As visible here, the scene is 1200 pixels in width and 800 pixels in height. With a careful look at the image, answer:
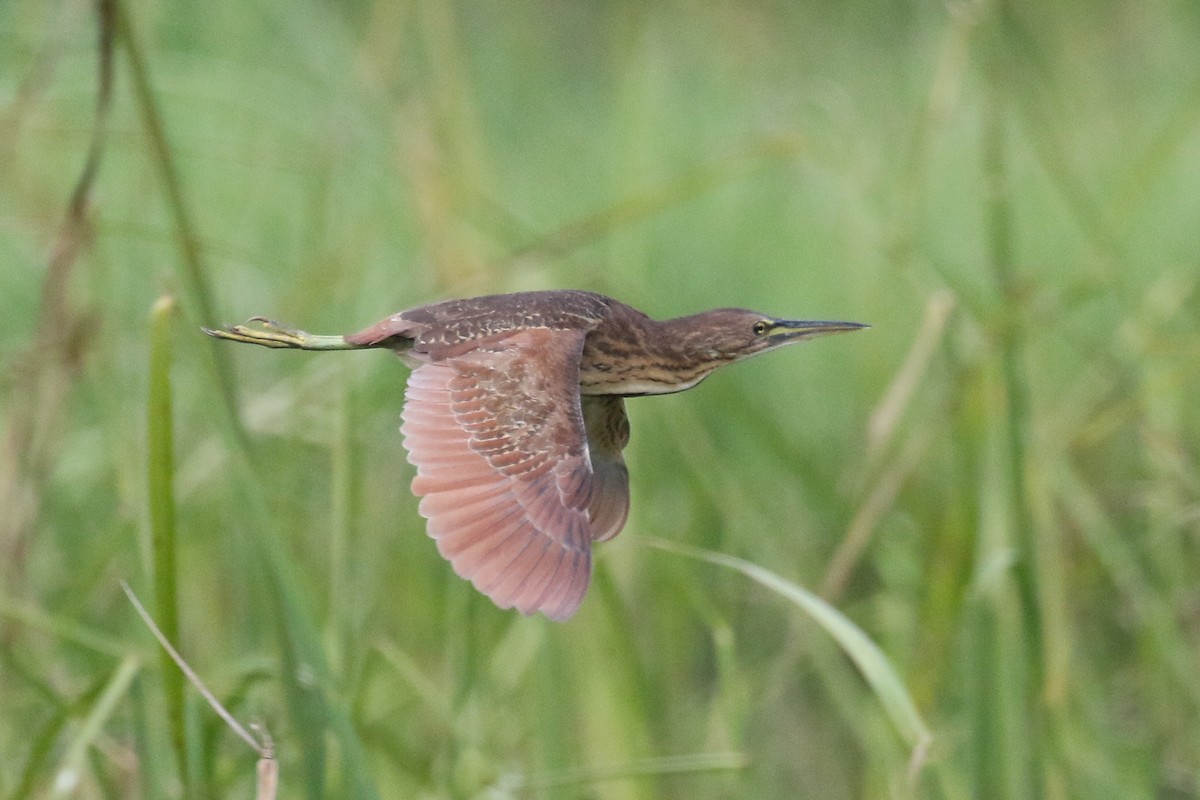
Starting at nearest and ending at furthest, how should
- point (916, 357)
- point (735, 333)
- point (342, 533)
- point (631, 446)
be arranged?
point (342, 533) → point (735, 333) → point (916, 357) → point (631, 446)

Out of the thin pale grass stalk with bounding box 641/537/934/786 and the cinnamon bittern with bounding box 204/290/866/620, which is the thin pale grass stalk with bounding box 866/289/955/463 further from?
the thin pale grass stalk with bounding box 641/537/934/786

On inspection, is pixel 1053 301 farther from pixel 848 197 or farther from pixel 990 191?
pixel 990 191

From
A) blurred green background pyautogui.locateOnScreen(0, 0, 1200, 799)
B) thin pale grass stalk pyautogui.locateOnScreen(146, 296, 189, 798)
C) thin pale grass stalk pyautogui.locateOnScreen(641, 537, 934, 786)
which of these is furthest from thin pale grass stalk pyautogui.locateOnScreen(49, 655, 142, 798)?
thin pale grass stalk pyautogui.locateOnScreen(641, 537, 934, 786)

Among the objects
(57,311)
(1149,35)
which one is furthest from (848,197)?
(1149,35)

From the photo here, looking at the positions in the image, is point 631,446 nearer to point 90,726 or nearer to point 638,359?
point 638,359

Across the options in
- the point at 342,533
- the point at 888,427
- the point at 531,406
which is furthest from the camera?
the point at 888,427

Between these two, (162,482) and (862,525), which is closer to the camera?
(162,482)

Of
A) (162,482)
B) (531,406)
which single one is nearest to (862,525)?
(531,406)

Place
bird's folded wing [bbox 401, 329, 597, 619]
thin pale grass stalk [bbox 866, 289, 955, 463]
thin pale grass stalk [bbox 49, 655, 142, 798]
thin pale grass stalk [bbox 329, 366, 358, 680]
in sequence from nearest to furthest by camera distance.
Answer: bird's folded wing [bbox 401, 329, 597, 619]
thin pale grass stalk [bbox 49, 655, 142, 798]
thin pale grass stalk [bbox 329, 366, 358, 680]
thin pale grass stalk [bbox 866, 289, 955, 463]
